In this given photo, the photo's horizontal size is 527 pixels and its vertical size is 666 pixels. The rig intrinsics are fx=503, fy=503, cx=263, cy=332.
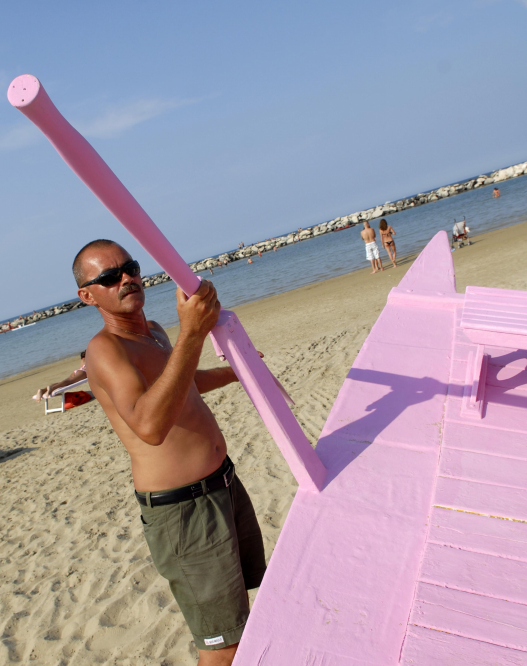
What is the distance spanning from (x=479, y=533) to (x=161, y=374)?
108 cm

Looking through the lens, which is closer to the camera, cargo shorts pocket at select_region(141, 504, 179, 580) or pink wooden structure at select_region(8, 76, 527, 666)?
pink wooden structure at select_region(8, 76, 527, 666)

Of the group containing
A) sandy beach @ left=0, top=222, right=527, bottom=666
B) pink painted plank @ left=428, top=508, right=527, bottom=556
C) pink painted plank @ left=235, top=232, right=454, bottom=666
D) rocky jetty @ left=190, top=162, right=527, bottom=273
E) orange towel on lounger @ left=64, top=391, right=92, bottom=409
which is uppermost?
pink painted plank @ left=235, top=232, right=454, bottom=666

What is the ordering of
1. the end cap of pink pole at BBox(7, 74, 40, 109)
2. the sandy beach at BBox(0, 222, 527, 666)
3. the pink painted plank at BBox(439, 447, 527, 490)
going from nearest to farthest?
the end cap of pink pole at BBox(7, 74, 40, 109) < the pink painted plank at BBox(439, 447, 527, 490) < the sandy beach at BBox(0, 222, 527, 666)

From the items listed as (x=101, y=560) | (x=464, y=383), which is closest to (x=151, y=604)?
(x=101, y=560)

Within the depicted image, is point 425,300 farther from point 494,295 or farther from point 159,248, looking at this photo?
point 159,248

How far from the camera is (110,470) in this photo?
19.1ft

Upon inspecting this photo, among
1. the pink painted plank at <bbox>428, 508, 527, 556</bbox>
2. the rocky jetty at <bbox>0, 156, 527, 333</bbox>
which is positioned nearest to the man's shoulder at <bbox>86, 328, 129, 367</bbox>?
the pink painted plank at <bbox>428, 508, 527, 556</bbox>

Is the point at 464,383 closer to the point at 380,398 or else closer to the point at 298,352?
the point at 380,398

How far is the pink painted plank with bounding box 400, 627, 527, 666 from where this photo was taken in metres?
1.16

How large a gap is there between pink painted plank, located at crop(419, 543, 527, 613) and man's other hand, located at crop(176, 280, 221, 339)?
3.02 feet

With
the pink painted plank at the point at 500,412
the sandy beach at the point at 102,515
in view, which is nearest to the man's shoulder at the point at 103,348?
the pink painted plank at the point at 500,412

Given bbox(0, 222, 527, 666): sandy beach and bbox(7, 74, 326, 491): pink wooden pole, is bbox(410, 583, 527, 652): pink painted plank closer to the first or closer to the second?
bbox(7, 74, 326, 491): pink wooden pole

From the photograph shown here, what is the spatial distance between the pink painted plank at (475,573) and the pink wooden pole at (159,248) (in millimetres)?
417

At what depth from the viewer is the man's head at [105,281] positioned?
195 cm
